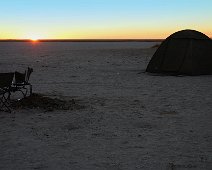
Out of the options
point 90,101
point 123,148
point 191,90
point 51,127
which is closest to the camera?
point 123,148

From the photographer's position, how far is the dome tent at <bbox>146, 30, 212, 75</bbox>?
2050cm

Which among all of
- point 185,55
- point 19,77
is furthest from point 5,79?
point 185,55

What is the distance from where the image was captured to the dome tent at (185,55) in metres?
20.5

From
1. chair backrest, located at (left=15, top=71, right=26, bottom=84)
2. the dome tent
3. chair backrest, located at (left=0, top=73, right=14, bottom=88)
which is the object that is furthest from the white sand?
the dome tent

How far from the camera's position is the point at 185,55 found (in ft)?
67.6

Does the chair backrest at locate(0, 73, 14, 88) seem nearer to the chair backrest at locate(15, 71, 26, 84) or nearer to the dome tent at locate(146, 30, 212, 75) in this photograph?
the chair backrest at locate(15, 71, 26, 84)

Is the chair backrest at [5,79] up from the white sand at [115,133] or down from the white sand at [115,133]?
up

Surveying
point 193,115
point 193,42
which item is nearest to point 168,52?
point 193,42

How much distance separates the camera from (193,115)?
10773 mm

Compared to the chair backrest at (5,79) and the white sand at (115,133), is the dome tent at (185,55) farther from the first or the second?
the chair backrest at (5,79)

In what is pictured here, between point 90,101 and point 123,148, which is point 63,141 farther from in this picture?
point 90,101

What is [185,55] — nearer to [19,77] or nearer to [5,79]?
[19,77]

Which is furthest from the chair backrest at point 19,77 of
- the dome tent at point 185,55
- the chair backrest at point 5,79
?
the dome tent at point 185,55

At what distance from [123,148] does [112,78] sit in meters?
12.8
